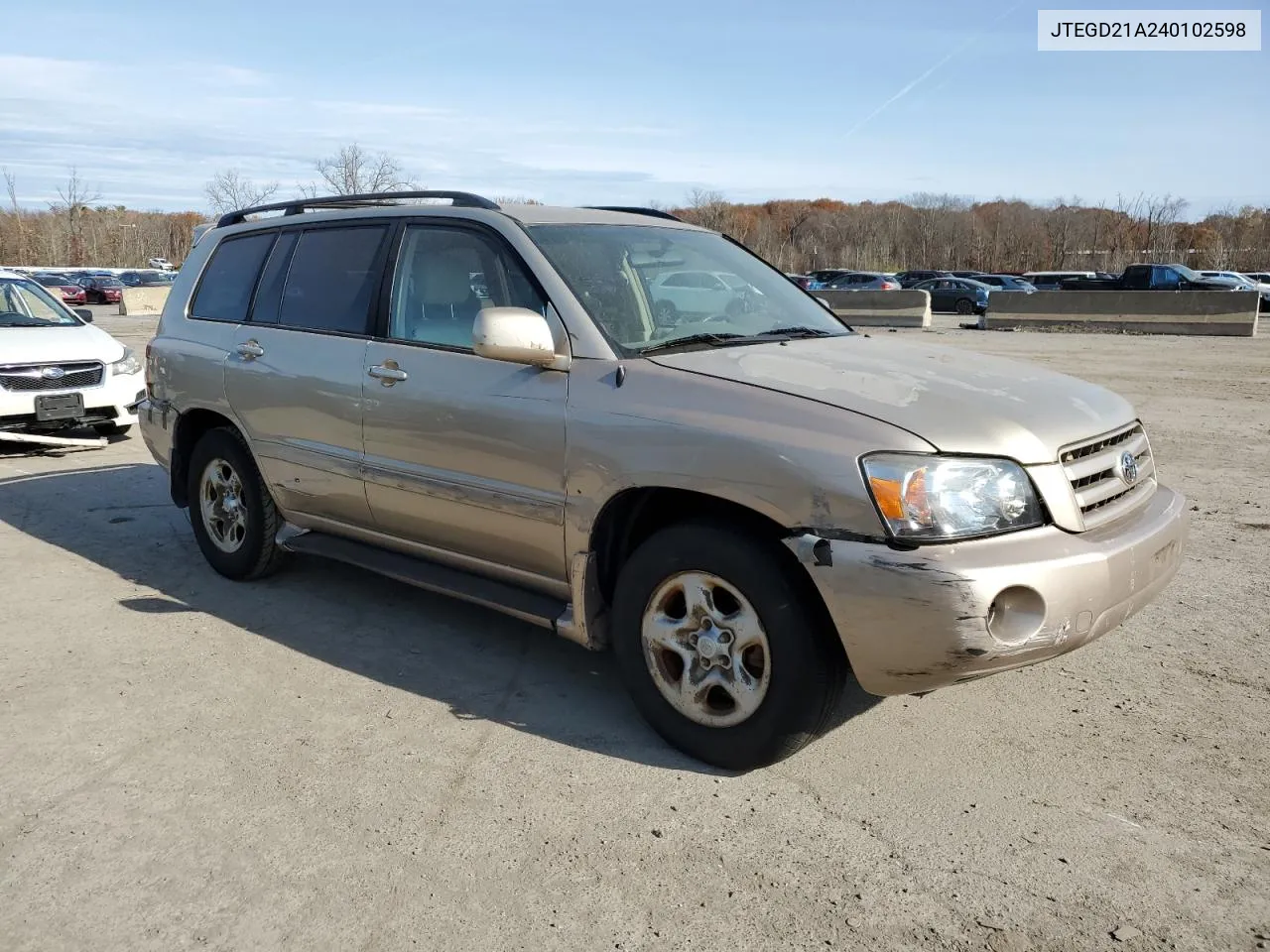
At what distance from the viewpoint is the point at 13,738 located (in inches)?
148

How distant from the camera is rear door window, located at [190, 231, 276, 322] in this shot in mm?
5441

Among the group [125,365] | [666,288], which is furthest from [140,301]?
[666,288]

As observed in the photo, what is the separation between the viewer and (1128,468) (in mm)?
3574

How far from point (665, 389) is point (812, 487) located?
2.19ft

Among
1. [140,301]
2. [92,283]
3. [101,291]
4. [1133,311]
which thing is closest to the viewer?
[1133,311]

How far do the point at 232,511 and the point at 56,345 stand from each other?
5.08 meters

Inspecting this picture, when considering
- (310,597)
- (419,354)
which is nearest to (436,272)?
(419,354)

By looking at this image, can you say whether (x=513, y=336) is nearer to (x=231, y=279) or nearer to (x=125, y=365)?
(x=231, y=279)

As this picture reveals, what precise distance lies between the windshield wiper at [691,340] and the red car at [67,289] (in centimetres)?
4323

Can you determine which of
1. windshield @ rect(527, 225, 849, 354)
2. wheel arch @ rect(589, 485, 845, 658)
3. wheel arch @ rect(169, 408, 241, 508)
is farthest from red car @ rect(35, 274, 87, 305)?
wheel arch @ rect(589, 485, 845, 658)

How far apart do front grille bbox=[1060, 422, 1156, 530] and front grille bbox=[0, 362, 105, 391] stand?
8735 millimetres

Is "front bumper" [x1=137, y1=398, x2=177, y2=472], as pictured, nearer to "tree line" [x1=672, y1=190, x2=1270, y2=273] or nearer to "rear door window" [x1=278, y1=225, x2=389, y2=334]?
"rear door window" [x1=278, y1=225, x2=389, y2=334]

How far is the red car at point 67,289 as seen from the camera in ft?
141

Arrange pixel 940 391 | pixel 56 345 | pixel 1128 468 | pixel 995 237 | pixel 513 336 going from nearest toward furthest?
pixel 940 391 → pixel 1128 468 → pixel 513 336 → pixel 56 345 → pixel 995 237
